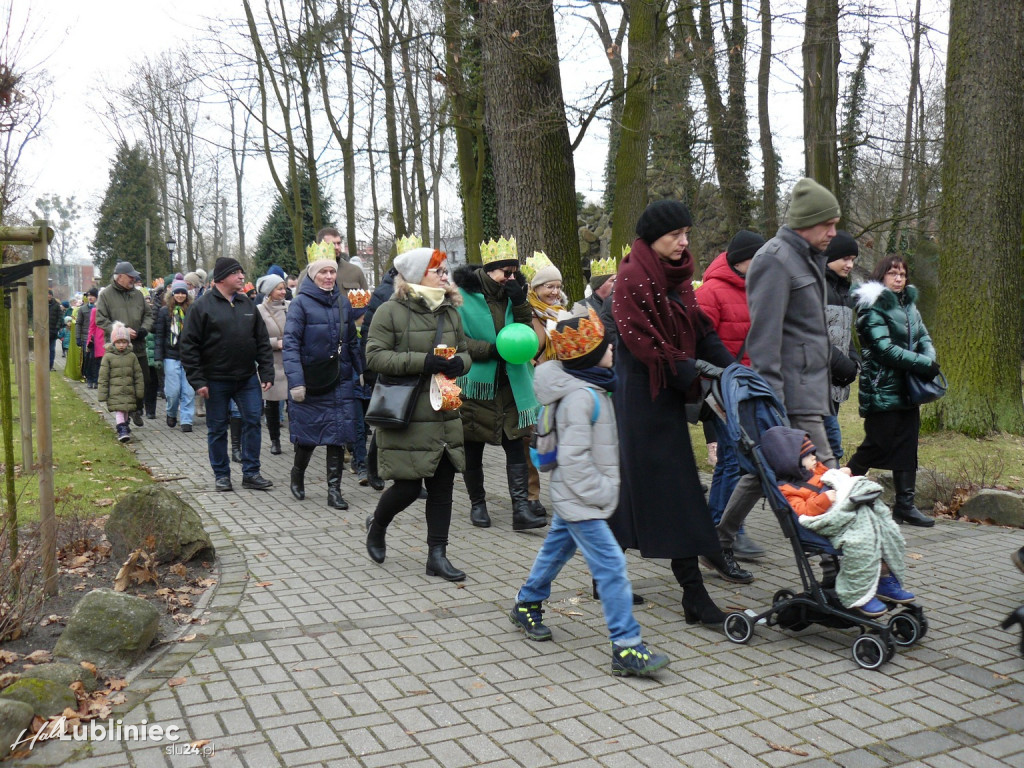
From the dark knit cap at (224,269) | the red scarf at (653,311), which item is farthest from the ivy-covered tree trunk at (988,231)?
the dark knit cap at (224,269)

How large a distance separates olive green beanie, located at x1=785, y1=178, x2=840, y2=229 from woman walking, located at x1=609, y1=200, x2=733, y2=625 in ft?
2.30

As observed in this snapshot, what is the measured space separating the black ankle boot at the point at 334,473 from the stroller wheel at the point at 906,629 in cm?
486

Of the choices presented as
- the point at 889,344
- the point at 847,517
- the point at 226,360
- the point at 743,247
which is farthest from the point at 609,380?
the point at 226,360

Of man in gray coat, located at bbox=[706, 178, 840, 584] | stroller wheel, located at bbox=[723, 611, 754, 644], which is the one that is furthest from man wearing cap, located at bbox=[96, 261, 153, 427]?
stroller wheel, located at bbox=[723, 611, 754, 644]

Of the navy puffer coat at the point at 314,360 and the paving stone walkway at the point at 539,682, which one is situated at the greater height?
the navy puffer coat at the point at 314,360

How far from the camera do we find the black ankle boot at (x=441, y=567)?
6.12m

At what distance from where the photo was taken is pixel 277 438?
11625 millimetres

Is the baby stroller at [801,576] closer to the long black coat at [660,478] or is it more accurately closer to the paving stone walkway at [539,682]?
the paving stone walkway at [539,682]

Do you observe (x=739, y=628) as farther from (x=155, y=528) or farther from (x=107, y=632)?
(x=155, y=528)

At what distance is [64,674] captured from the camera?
4.19m

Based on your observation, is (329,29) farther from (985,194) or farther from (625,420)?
(625,420)

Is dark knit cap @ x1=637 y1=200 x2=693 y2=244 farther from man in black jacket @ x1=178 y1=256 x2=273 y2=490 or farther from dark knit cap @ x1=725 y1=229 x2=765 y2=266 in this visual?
man in black jacket @ x1=178 y1=256 x2=273 y2=490

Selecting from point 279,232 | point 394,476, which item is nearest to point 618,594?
point 394,476

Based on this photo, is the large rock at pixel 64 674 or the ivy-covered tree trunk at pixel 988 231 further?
the ivy-covered tree trunk at pixel 988 231
